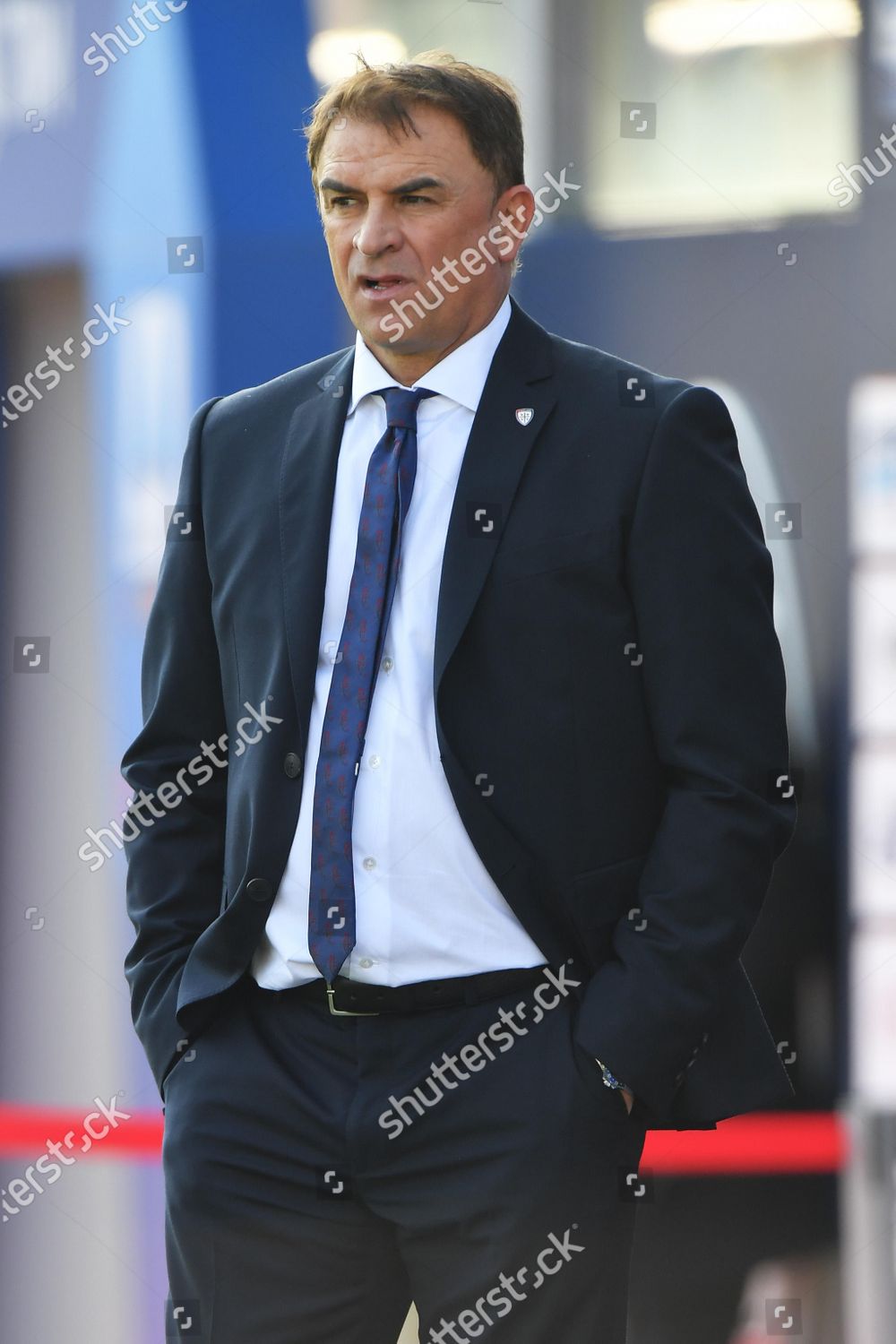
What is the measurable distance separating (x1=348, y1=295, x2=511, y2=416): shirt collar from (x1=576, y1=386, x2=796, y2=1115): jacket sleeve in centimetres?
24

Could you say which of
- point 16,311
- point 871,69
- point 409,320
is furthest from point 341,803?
point 871,69

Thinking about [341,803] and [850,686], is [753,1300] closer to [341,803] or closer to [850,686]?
[850,686]

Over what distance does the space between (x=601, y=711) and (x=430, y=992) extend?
1.14 feet

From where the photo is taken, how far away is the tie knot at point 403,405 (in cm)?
176

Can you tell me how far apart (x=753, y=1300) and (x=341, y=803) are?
4.84 ft

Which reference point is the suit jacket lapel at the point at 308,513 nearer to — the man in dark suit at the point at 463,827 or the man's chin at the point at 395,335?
the man in dark suit at the point at 463,827

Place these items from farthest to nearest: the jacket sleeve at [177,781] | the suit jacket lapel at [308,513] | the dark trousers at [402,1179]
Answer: the jacket sleeve at [177,781] < the suit jacket lapel at [308,513] < the dark trousers at [402,1179]

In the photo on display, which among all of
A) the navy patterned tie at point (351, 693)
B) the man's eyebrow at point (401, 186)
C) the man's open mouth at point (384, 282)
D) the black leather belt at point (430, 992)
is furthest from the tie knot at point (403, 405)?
the black leather belt at point (430, 992)

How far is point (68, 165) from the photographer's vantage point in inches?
105

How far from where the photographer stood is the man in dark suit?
1604 mm

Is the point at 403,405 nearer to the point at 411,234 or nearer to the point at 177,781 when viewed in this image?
the point at 411,234

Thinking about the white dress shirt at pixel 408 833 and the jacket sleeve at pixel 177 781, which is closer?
the white dress shirt at pixel 408 833

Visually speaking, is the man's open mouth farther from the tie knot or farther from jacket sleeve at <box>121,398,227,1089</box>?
jacket sleeve at <box>121,398,227,1089</box>

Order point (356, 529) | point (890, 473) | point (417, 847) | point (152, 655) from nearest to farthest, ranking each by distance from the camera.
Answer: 1. point (417, 847)
2. point (356, 529)
3. point (152, 655)
4. point (890, 473)
